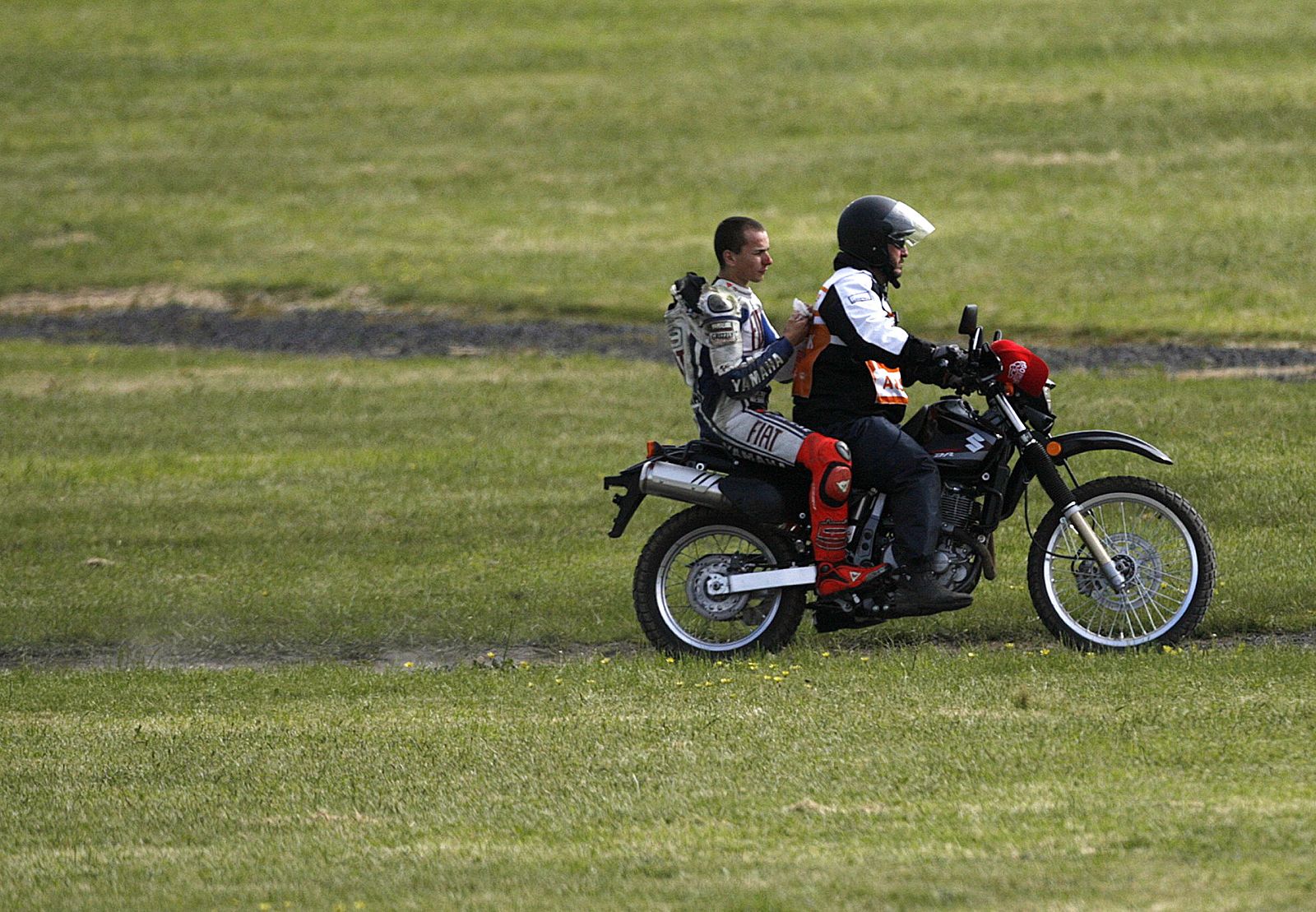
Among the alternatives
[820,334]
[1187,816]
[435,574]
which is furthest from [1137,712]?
[435,574]

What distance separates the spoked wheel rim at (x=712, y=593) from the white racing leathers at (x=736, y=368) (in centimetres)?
45

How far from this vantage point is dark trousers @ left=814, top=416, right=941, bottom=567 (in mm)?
8477

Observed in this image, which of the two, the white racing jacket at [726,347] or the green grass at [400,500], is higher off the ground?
the white racing jacket at [726,347]

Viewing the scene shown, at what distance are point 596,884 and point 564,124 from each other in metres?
26.6

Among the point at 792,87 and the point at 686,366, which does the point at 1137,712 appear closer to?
the point at 686,366

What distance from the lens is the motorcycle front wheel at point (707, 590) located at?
8.81 m

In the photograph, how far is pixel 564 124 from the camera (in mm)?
31312

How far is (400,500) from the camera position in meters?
13.4

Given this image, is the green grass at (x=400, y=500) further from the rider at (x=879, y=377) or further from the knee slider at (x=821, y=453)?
the knee slider at (x=821, y=453)

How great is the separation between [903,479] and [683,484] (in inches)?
40.8

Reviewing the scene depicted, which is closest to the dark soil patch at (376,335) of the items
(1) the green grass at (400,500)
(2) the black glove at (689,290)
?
(1) the green grass at (400,500)

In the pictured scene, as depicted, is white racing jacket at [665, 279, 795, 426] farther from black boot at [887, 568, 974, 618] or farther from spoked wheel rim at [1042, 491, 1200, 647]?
spoked wheel rim at [1042, 491, 1200, 647]

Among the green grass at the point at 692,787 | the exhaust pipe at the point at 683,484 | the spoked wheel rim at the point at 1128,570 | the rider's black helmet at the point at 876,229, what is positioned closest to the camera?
the green grass at the point at 692,787

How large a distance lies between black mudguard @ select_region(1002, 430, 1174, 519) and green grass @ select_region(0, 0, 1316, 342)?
11.0 meters
